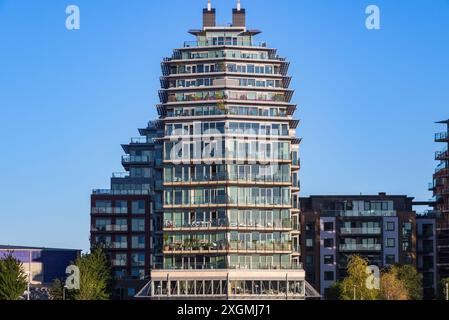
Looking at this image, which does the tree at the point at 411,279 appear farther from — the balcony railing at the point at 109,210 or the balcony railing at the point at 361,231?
the balcony railing at the point at 109,210

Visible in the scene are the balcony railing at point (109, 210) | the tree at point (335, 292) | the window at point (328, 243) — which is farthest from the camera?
the balcony railing at point (109, 210)

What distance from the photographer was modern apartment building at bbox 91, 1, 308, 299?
147 meters

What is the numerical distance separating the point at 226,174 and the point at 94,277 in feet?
77.4

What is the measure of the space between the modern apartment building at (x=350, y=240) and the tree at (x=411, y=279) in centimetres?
1395

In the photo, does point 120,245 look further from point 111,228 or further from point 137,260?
point 137,260

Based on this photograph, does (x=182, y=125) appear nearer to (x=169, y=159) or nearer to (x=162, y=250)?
(x=169, y=159)

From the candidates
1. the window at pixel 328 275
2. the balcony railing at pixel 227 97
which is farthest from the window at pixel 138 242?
the balcony railing at pixel 227 97

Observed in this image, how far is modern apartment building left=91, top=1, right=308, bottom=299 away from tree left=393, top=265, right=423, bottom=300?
51.3 feet

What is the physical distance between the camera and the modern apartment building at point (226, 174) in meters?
147
